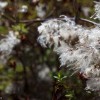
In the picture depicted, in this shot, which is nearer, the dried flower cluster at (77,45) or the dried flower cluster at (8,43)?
the dried flower cluster at (77,45)

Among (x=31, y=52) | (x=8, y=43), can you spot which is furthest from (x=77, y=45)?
(x=31, y=52)

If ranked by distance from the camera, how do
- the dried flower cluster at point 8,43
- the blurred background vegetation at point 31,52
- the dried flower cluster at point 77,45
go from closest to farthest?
the dried flower cluster at point 77,45
the dried flower cluster at point 8,43
the blurred background vegetation at point 31,52

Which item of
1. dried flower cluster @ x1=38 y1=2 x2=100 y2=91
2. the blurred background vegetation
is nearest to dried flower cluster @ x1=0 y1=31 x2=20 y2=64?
the blurred background vegetation

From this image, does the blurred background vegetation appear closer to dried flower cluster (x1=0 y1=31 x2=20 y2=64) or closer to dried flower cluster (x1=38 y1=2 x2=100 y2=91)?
dried flower cluster (x1=0 y1=31 x2=20 y2=64)

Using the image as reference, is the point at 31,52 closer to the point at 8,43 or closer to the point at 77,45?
the point at 8,43

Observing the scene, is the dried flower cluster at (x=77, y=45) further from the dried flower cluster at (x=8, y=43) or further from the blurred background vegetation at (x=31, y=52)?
the blurred background vegetation at (x=31, y=52)

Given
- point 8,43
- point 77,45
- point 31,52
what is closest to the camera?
point 77,45

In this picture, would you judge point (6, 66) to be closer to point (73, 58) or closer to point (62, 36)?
point (62, 36)

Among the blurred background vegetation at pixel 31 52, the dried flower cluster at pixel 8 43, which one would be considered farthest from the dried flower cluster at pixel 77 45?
the blurred background vegetation at pixel 31 52

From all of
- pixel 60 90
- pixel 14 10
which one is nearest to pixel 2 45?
pixel 14 10
